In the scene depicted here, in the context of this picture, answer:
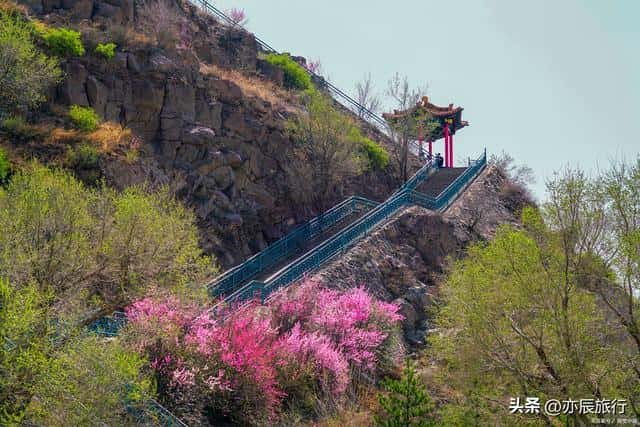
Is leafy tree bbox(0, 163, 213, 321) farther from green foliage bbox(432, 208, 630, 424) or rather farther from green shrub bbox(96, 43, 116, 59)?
green shrub bbox(96, 43, 116, 59)

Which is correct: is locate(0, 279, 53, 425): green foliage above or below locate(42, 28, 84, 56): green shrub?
below

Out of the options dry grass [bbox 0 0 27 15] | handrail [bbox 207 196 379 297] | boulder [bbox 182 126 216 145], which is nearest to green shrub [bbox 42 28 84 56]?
dry grass [bbox 0 0 27 15]

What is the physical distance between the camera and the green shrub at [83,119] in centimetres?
2381

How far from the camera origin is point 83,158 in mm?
22359

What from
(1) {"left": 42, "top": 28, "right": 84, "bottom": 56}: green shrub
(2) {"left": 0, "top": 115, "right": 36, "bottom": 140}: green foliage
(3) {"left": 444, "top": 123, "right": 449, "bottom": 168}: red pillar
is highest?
(3) {"left": 444, "top": 123, "right": 449, "bottom": 168}: red pillar

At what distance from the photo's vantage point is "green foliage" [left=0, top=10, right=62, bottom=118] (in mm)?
22328

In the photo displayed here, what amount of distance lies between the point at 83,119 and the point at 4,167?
13.2 ft

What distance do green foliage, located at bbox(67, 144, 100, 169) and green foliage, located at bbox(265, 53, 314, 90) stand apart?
613 inches

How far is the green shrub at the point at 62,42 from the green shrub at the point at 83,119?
2371 millimetres

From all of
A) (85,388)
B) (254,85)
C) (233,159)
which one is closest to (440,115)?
(254,85)

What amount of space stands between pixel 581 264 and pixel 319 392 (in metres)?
5.92

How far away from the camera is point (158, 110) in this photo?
26.1m

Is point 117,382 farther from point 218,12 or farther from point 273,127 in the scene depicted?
point 218,12

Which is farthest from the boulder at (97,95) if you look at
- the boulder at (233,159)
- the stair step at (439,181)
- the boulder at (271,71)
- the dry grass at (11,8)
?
the stair step at (439,181)
